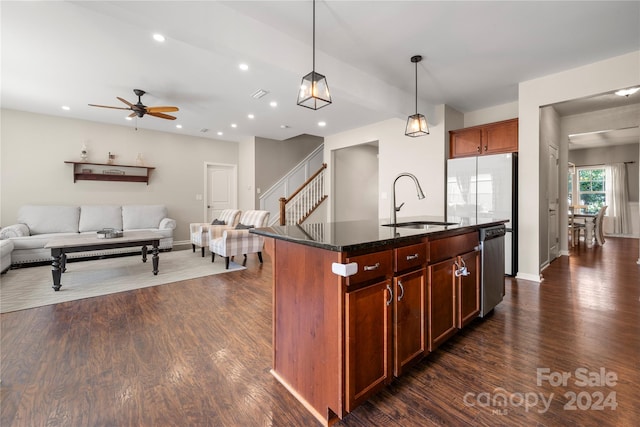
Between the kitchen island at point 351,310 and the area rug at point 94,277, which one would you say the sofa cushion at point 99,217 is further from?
the kitchen island at point 351,310

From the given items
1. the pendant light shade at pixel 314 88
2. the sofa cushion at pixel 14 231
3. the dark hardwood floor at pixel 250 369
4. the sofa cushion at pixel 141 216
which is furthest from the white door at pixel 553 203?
the sofa cushion at pixel 14 231

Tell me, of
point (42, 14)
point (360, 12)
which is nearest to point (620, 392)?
point (360, 12)

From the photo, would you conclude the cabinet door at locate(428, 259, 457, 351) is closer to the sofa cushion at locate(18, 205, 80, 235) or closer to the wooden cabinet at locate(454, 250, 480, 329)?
the wooden cabinet at locate(454, 250, 480, 329)

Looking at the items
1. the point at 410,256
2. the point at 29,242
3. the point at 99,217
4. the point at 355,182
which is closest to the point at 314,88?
the point at 410,256

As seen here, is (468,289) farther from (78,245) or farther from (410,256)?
(78,245)

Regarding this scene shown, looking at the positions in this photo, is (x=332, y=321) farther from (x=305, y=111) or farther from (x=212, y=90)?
(x=305, y=111)

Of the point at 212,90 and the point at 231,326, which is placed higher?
the point at 212,90

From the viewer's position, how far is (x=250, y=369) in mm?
1824

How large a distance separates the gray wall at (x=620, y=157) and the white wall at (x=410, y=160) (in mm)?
7193

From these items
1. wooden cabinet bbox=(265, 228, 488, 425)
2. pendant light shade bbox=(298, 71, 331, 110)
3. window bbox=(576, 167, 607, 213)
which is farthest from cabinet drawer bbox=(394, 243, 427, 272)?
window bbox=(576, 167, 607, 213)

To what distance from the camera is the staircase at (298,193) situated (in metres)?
6.42

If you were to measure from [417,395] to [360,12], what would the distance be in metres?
2.99

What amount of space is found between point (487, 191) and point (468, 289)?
256cm

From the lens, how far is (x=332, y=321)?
1297 millimetres
